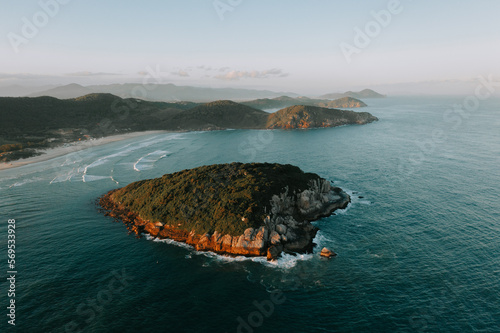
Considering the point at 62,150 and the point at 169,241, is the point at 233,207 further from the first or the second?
the point at 62,150

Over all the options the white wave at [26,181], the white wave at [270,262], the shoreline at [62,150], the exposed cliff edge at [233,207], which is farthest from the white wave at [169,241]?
the shoreline at [62,150]

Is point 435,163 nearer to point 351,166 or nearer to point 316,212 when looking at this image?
point 351,166

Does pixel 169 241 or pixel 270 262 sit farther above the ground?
pixel 270 262

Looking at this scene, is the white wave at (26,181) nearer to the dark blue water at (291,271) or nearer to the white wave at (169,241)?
the dark blue water at (291,271)

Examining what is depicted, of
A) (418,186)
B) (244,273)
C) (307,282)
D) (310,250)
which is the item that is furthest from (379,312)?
(418,186)

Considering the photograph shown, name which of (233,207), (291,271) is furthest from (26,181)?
(291,271)
